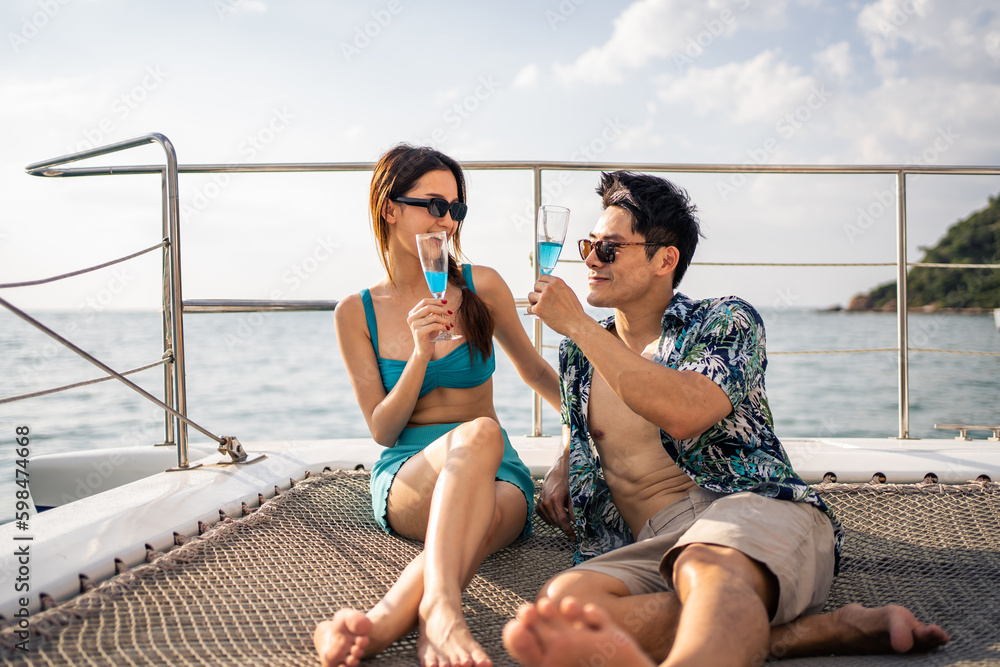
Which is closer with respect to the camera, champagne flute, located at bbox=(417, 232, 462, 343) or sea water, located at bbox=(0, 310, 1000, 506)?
champagne flute, located at bbox=(417, 232, 462, 343)

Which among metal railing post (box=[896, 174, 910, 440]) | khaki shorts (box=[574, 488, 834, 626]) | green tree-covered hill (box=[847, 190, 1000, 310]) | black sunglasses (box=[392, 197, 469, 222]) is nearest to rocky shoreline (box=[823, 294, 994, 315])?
green tree-covered hill (box=[847, 190, 1000, 310])

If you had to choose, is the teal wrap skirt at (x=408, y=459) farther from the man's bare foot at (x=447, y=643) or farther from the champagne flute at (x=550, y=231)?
the man's bare foot at (x=447, y=643)

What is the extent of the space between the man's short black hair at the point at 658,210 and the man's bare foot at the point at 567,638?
41.9 inches

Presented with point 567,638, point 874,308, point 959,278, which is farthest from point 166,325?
point 959,278

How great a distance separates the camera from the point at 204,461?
2494mm

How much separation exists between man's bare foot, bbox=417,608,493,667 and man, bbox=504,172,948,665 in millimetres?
175

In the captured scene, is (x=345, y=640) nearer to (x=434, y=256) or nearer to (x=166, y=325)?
(x=434, y=256)

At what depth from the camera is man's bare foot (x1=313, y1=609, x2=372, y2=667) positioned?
1197 mm

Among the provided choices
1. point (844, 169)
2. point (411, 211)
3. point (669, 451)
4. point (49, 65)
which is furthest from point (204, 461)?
point (49, 65)

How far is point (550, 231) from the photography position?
67.6 inches

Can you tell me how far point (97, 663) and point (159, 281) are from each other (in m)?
2.04

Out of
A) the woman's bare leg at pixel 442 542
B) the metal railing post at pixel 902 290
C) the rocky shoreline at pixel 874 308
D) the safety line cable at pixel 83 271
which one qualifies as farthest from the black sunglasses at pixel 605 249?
the rocky shoreline at pixel 874 308

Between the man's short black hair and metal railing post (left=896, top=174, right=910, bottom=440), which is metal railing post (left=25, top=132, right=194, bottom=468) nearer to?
the man's short black hair

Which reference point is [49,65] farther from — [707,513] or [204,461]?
[707,513]
